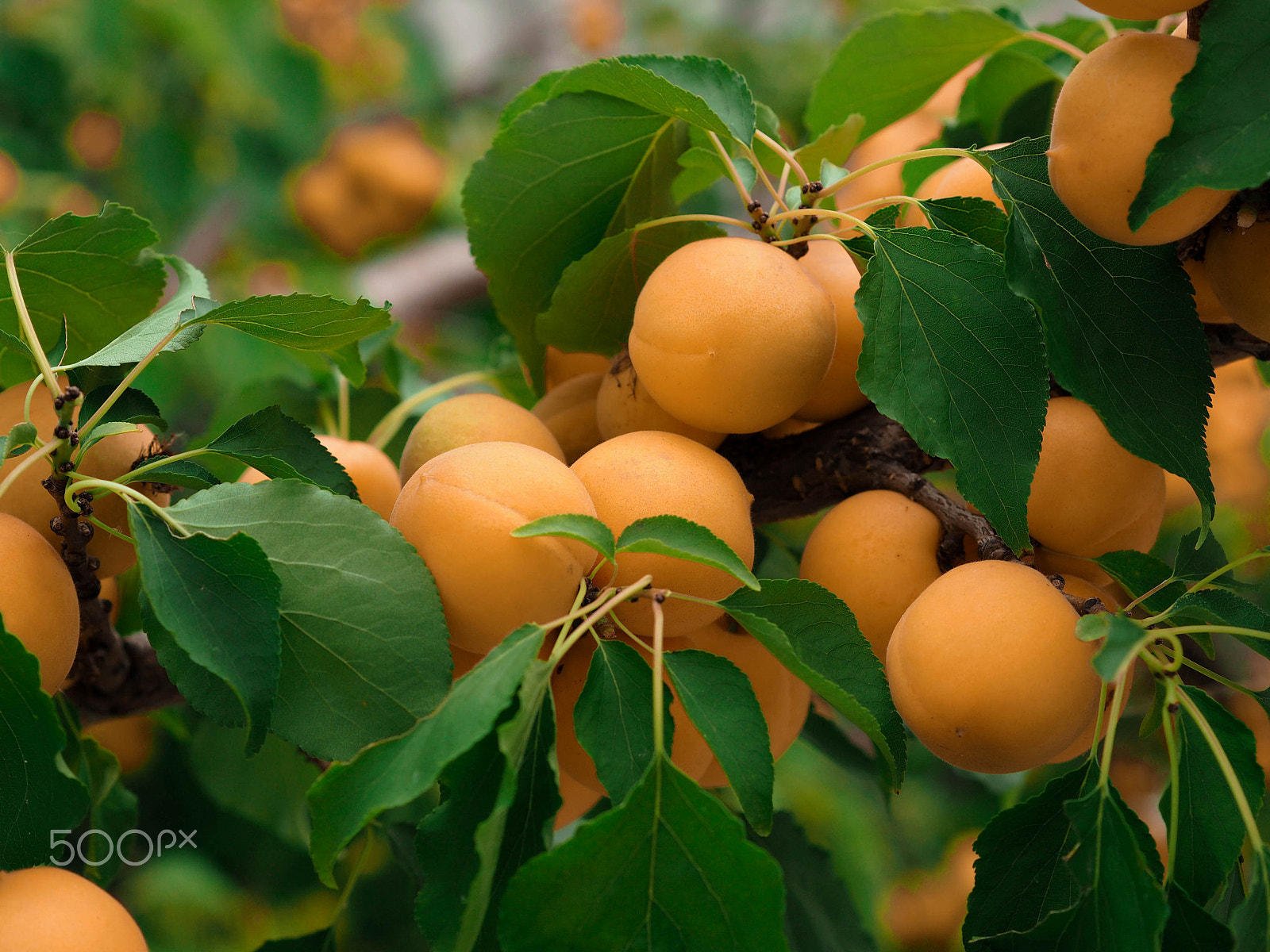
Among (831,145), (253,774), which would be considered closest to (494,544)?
(831,145)

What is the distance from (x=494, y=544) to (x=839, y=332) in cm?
24

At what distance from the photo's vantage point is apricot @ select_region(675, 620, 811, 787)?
0.53 m

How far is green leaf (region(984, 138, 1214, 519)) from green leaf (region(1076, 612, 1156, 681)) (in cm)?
9

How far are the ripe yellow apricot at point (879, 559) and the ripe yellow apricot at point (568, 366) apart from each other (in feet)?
0.80

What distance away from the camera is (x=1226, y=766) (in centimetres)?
41

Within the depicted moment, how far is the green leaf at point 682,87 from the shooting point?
50 centimetres

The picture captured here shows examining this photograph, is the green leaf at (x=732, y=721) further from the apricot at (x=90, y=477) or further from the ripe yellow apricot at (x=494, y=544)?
the apricot at (x=90, y=477)

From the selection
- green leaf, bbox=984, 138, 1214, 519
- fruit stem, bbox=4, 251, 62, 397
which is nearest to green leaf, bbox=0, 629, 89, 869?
fruit stem, bbox=4, 251, 62, 397

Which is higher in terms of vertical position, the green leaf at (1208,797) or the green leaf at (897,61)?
the green leaf at (897,61)

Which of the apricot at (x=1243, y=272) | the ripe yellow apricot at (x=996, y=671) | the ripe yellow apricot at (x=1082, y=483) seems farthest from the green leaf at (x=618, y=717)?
the apricot at (x=1243, y=272)

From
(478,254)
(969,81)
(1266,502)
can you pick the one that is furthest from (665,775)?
(1266,502)

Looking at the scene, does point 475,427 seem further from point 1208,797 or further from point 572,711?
point 1208,797

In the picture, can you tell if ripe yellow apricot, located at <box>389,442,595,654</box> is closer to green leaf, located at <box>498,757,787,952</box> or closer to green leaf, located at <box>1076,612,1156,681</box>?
green leaf, located at <box>498,757,787,952</box>

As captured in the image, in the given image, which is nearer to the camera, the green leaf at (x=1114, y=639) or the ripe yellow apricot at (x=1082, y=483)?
the green leaf at (x=1114, y=639)
